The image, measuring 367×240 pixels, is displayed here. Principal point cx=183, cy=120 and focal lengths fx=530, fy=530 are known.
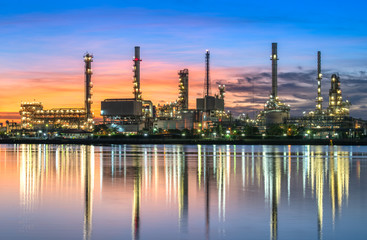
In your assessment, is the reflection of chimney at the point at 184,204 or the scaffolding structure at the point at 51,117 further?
the scaffolding structure at the point at 51,117

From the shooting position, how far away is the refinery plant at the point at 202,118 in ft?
426

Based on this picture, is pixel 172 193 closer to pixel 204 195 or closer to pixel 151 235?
pixel 204 195

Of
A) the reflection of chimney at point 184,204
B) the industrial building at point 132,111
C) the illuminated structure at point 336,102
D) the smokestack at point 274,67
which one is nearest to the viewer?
the reflection of chimney at point 184,204

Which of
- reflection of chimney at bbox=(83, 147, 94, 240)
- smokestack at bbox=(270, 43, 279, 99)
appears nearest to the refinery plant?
smokestack at bbox=(270, 43, 279, 99)

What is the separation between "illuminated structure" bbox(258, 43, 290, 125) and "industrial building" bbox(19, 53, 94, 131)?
48.0 metres

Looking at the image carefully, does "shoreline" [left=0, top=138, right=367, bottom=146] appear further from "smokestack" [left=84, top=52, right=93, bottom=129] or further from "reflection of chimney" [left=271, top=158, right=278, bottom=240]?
"reflection of chimney" [left=271, top=158, right=278, bottom=240]

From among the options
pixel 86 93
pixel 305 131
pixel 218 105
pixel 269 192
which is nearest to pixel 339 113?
pixel 305 131

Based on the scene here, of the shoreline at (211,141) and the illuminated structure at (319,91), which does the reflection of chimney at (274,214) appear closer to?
the shoreline at (211,141)

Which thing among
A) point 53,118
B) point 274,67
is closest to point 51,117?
point 53,118

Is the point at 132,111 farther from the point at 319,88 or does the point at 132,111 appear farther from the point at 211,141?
the point at 319,88

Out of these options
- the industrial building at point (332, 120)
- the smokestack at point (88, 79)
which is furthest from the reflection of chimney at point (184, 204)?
the smokestack at point (88, 79)

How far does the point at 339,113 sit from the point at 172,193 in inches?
4579

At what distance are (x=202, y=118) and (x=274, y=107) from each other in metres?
19.6

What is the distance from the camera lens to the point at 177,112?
14625 centimetres
